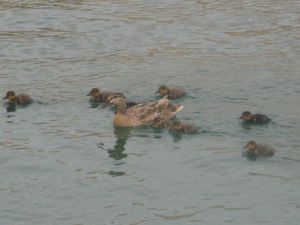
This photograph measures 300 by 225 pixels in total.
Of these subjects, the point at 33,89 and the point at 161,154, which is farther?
the point at 33,89

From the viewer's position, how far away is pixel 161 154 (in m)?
15.3

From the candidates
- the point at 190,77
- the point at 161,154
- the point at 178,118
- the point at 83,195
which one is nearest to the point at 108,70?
the point at 190,77

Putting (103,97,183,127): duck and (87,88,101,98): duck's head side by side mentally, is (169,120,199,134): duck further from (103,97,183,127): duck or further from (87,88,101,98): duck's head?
(87,88,101,98): duck's head

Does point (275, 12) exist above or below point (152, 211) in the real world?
above

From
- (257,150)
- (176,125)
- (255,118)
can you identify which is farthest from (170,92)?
(257,150)

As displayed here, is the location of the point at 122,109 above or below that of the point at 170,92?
below

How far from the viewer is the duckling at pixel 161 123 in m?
16.8

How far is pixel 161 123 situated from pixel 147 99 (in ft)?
4.97

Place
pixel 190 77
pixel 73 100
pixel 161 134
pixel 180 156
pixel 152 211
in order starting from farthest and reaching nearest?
pixel 190 77, pixel 73 100, pixel 161 134, pixel 180 156, pixel 152 211

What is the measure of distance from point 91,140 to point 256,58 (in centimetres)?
554

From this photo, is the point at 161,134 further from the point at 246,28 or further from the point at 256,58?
the point at 246,28

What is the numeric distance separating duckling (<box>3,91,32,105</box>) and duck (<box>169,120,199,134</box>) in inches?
115

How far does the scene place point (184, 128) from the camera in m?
16.0

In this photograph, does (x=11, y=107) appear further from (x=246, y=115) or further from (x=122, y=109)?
(x=246, y=115)
